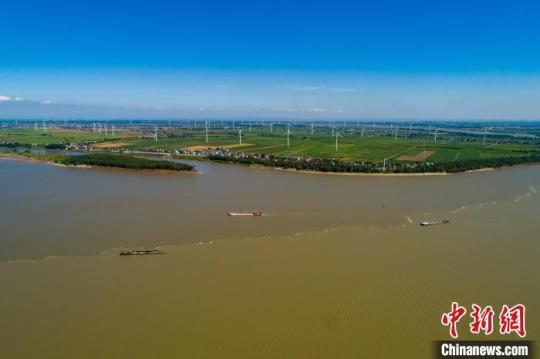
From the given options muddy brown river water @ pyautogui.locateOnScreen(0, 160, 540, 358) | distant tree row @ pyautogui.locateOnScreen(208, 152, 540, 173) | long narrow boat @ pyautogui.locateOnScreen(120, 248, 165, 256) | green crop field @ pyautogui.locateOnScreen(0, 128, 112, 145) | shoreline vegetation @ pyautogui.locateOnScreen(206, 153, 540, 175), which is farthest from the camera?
green crop field @ pyautogui.locateOnScreen(0, 128, 112, 145)

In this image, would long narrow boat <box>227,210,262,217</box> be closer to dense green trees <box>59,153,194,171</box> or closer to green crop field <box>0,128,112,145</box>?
dense green trees <box>59,153,194,171</box>

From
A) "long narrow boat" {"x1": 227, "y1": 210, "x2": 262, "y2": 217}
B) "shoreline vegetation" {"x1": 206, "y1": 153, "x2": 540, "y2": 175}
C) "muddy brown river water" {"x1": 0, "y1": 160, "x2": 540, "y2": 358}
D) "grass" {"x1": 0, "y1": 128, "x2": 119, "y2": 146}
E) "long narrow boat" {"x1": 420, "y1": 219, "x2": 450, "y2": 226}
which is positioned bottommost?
"muddy brown river water" {"x1": 0, "y1": 160, "x2": 540, "y2": 358}

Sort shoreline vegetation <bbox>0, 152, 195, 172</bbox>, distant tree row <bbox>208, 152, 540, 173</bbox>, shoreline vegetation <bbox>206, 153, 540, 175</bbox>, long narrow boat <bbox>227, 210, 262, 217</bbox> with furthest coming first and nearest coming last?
shoreline vegetation <bbox>0, 152, 195, 172</bbox>, distant tree row <bbox>208, 152, 540, 173</bbox>, shoreline vegetation <bbox>206, 153, 540, 175</bbox>, long narrow boat <bbox>227, 210, 262, 217</bbox>

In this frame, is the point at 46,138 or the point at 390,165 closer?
the point at 390,165

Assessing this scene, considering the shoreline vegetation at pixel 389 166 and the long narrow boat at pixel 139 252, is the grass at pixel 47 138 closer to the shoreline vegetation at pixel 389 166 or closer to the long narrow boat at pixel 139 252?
the shoreline vegetation at pixel 389 166

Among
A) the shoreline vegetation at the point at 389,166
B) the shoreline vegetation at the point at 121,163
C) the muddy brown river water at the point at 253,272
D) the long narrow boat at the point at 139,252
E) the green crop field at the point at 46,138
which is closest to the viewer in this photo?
the muddy brown river water at the point at 253,272

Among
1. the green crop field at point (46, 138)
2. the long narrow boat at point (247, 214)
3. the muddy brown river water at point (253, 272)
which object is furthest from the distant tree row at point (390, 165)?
the green crop field at point (46, 138)

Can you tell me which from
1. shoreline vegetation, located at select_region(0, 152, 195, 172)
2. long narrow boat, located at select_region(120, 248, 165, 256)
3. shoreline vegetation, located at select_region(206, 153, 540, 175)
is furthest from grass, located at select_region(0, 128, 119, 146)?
long narrow boat, located at select_region(120, 248, 165, 256)

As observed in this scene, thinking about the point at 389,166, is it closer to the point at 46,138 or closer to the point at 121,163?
the point at 121,163

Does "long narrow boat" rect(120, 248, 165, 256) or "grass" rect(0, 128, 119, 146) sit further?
"grass" rect(0, 128, 119, 146)

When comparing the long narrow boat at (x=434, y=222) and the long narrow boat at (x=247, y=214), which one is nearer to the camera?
the long narrow boat at (x=434, y=222)

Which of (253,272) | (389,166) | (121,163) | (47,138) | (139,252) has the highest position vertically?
(47,138)

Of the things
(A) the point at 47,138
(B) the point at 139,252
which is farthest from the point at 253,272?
(A) the point at 47,138
